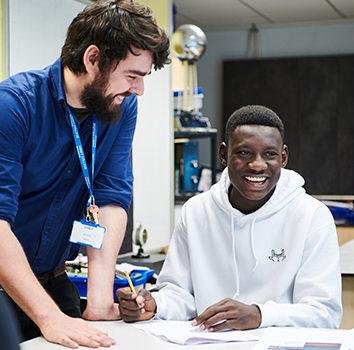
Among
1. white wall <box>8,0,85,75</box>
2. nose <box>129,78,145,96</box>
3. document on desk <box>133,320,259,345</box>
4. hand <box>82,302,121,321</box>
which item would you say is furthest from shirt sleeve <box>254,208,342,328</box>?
white wall <box>8,0,85,75</box>

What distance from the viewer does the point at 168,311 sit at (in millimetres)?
1354

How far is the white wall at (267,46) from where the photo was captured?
18.9 ft

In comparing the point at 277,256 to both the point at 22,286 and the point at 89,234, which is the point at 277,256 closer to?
the point at 89,234

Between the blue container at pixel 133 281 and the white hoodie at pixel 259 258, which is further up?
the white hoodie at pixel 259 258

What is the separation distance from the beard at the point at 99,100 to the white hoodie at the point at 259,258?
45cm

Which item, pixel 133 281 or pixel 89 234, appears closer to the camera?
pixel 89 234

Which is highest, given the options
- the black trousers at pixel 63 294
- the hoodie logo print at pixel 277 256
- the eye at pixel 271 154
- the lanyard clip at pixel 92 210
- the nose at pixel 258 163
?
the eye at pixel 271 154

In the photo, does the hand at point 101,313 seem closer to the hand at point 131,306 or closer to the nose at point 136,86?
the hand at point 131,306

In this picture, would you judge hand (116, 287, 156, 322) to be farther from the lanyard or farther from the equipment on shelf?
the equipment on shelf

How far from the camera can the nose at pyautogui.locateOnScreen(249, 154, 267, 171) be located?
1443 millimetres

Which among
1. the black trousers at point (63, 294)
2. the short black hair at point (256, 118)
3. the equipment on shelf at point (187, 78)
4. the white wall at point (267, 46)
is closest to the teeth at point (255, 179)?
the short black hair at point (256, 118)

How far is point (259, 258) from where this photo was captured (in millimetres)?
1432

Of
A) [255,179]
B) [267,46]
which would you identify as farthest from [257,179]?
[267,46]

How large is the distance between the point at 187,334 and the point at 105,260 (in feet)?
1.14
